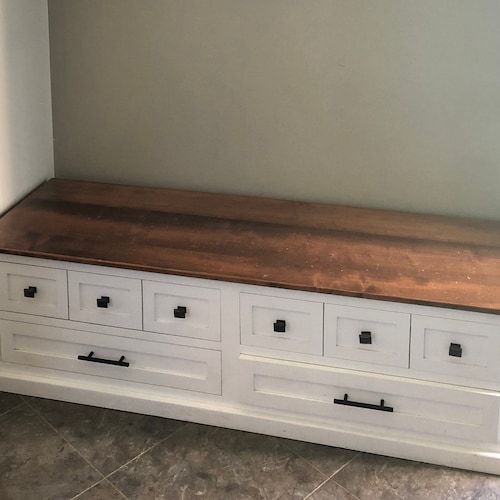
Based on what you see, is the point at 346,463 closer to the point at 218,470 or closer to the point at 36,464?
the point at 218,470

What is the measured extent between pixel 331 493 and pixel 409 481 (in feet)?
0.71

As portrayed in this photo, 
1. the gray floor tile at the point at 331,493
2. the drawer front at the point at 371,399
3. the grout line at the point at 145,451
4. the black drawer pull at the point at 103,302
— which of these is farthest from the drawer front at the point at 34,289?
the gray floor tile at the point at 331,493

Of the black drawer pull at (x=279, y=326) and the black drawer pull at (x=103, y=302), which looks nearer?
the black drawer pull at (x=279, y=326)

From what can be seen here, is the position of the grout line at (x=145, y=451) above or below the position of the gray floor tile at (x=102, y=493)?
above

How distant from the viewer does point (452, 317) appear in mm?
2252

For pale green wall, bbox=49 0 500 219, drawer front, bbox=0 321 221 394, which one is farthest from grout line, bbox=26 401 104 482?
pale green wall, bbox=49 0 500 219

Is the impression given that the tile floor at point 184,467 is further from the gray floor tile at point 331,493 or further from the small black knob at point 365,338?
the small black knob at point 365,338

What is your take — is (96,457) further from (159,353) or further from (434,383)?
(434,383)

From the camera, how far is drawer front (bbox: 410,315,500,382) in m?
2.25

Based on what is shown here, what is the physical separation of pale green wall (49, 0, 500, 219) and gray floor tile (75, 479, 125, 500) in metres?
1.12

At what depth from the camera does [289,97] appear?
2795 mm

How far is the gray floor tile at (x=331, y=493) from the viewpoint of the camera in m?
2.25

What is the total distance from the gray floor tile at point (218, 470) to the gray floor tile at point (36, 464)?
0.38 feet

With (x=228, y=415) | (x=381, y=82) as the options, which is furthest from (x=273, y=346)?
(x=381, y=82)
